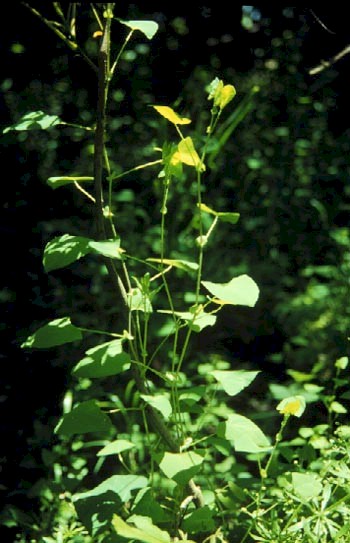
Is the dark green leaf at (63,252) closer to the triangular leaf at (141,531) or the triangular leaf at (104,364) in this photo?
the triangular leaf at (104,364)

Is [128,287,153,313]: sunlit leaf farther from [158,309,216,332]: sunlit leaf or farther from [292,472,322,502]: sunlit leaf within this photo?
[292,472,322,502]: sunlit leaf

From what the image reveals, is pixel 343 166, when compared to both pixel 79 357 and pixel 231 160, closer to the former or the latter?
pixel 231 160

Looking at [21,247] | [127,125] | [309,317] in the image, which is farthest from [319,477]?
[127,125]

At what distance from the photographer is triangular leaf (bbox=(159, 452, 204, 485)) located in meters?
1.03

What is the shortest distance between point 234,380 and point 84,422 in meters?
0.27

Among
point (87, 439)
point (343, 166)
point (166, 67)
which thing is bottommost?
point (87, 439)

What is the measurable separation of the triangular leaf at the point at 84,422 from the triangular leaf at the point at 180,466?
0.12 m

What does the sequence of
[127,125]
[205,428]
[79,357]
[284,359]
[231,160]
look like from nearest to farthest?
[205,428]
[79,357]
[284,359]
[127,125]
[231,160]

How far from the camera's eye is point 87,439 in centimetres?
195

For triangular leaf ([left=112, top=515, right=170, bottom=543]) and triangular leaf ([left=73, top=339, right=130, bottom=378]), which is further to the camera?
triangular leaf ([left=73, top=339, right=130, bottom=378])

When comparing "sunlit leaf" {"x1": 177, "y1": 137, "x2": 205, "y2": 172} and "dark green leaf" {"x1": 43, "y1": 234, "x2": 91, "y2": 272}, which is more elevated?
"sunlit leaf" {"x1": 177, "y1": 137, "x2": 205, "y2": 172}

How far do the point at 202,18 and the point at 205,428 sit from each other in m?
1.56

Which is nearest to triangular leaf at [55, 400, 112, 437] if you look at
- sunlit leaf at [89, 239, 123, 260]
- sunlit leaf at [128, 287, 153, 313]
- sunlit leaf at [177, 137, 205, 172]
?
sunlit leaf at [128, 287, 153, 313]

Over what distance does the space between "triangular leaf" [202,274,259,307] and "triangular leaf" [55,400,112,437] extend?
0.96ft
